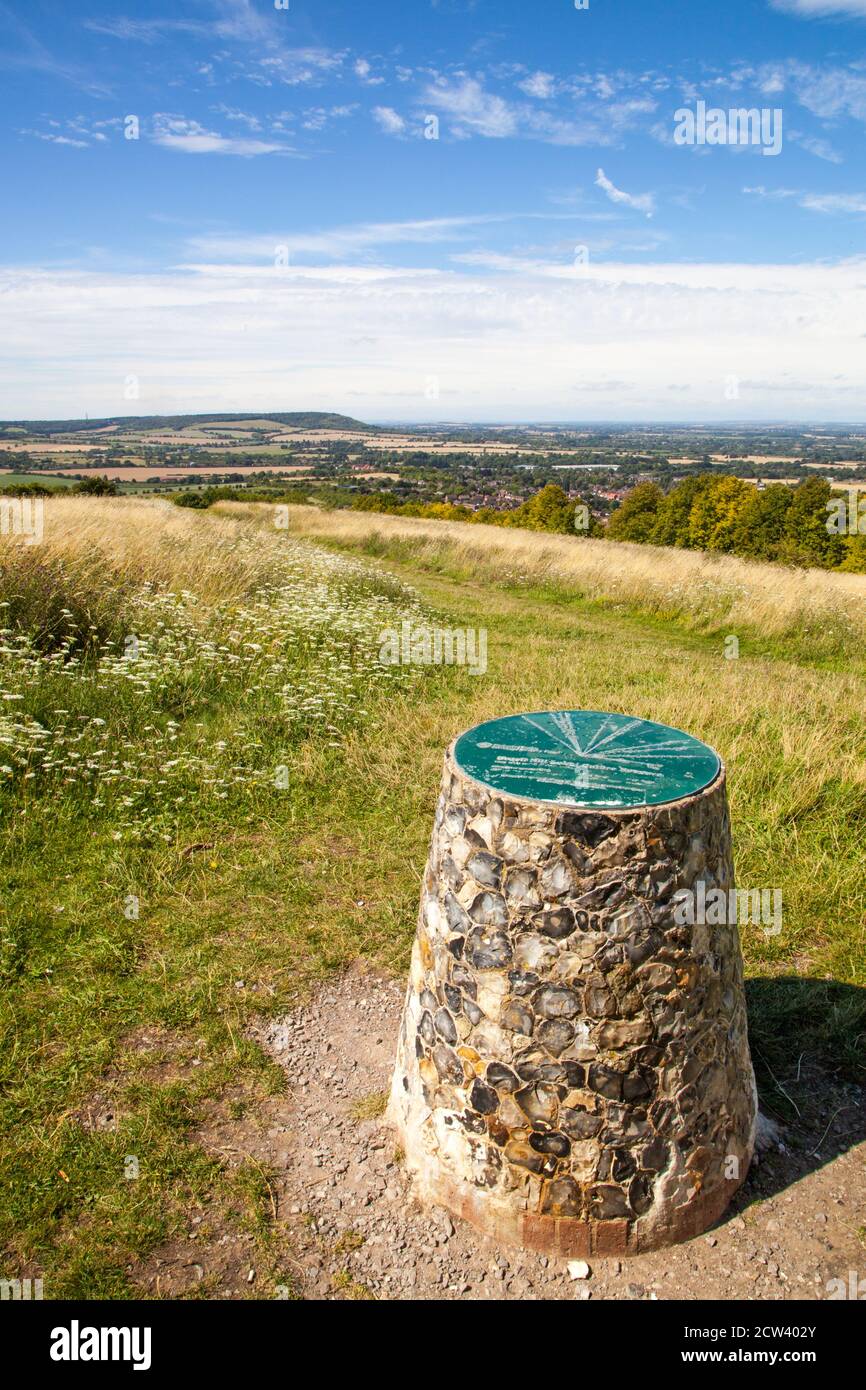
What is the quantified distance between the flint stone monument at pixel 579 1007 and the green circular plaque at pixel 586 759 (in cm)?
1

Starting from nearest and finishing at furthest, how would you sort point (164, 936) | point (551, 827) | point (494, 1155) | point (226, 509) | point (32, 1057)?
point (551, 827) < point (494, 1155) < point (32, 1057) < point (164, 936) < point (226, 509)

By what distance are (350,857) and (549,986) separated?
9.54 feet

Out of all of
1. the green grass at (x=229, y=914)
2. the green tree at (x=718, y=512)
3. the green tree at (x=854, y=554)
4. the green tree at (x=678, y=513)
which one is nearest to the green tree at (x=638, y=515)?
the green tree at (x=678, y=513)

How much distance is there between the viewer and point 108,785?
224 inches

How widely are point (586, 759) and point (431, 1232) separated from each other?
64.9 inches

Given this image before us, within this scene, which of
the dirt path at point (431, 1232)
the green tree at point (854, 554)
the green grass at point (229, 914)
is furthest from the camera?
the green tree at point (854, 554)

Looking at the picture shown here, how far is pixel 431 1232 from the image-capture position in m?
2.75

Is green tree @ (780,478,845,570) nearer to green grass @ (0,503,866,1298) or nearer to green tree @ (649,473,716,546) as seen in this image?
green tree @ (649,473,716,546)

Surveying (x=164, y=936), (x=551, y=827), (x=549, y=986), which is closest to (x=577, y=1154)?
(x=549, y=986)

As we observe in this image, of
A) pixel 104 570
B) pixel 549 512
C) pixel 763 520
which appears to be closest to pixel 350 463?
pixel 549 512

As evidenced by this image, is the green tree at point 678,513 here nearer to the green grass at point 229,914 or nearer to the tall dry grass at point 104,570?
the tall dry grass at point 104,570

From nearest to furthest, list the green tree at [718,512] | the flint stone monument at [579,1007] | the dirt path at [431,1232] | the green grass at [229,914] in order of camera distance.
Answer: the flint stone monument at [579,1007] < the dirt path at [431,1232] < the green grass at [229,914] < the green tree at [718,512]

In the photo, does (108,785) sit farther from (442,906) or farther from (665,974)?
(665,974)

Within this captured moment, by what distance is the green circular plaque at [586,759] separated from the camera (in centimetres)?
257
